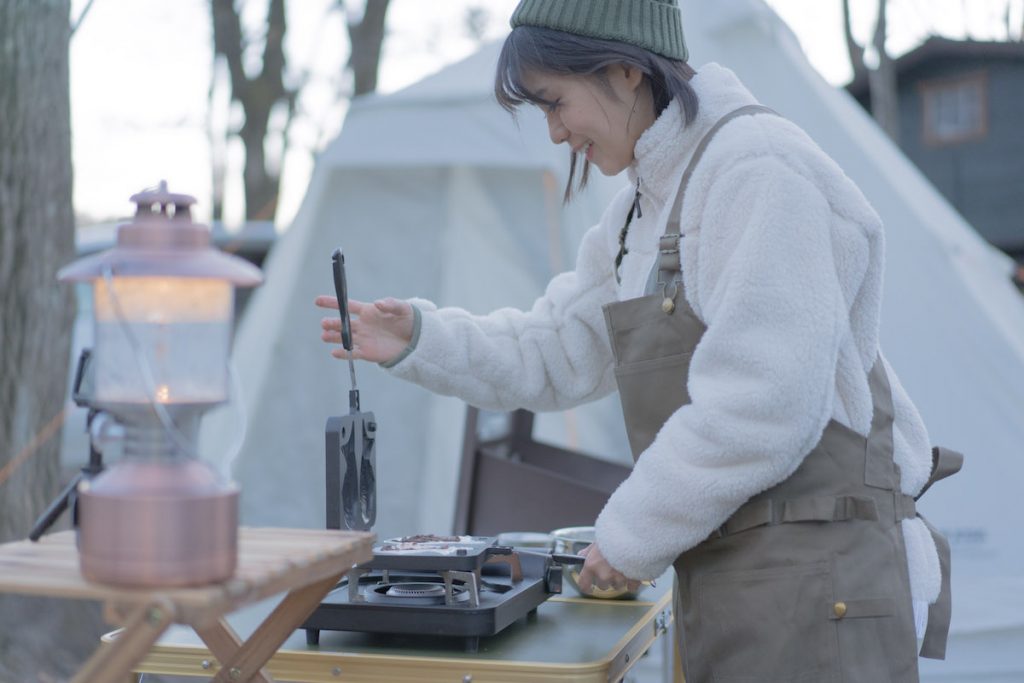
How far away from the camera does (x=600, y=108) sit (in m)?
1.50

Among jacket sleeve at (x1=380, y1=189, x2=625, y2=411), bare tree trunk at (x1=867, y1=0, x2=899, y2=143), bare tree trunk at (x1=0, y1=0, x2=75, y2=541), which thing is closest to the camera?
jacket sleeve at (x1=380, y1=189, x2=625, y2=411)

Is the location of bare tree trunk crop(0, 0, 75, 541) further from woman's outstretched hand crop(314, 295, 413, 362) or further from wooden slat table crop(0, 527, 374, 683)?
wooden slat table crop(0, 527, 374, 683)

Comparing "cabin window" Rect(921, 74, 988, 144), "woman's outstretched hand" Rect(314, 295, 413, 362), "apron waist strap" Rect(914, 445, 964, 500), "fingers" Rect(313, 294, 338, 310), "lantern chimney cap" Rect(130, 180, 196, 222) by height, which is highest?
"cabin window" Rect(921, 74, 988, 144)

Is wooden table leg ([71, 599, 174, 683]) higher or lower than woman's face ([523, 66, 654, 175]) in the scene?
lower

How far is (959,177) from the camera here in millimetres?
15719

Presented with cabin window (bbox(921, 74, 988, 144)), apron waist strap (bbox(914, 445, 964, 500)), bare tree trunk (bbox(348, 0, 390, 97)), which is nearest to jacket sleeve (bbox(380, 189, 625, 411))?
apron waist strap (bbox(914, 445, 964, 500))

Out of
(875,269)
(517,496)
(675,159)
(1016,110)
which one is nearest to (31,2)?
→ (517,496)

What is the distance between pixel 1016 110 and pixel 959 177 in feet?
3.70

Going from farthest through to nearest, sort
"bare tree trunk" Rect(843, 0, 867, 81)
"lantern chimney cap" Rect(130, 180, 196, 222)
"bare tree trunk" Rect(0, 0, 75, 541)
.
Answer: "bare tree trunk" Rect(843, 0, 867, 81) < "bare tree trunk" Rect(0, 0, 75, 541) < "lantern chimney cap" Rect(130, 180, 196, 222)

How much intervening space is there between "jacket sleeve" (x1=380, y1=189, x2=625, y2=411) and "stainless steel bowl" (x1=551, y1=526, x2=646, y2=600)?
0.23 m

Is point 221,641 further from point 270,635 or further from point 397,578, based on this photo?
point 397,578

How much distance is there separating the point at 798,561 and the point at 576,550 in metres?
0.59

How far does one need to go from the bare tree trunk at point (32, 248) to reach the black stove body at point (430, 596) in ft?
7.03

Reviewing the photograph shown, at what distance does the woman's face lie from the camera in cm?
149
